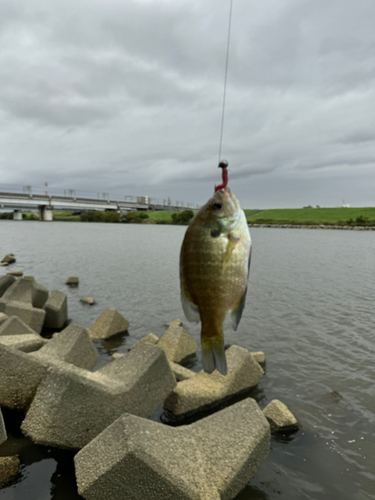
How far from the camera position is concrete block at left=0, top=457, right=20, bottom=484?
528 cm

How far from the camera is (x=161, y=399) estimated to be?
643 centimetres

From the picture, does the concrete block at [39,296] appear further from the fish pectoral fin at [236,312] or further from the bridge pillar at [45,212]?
the bridge pillar at [45,212]

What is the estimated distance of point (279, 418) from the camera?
7.27 metres

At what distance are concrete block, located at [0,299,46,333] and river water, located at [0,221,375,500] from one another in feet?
8.71

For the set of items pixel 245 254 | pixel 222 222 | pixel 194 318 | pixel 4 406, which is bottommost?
pixel 4 406

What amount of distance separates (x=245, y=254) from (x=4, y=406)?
6.09 metres

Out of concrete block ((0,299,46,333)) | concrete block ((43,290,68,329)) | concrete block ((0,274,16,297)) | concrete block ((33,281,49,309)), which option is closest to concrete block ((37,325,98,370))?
concrete block ((0,299,46,333))

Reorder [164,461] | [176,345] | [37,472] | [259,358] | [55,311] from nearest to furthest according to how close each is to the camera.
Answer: [164,461]
[37,472]
[176,345]
[259,358]
[55,311]

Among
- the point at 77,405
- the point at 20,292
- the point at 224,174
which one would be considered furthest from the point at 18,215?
the point at 224,174

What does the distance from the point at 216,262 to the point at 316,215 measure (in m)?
114

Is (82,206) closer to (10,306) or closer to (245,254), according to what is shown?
(10,306)

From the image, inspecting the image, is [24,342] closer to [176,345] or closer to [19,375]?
[19,375]

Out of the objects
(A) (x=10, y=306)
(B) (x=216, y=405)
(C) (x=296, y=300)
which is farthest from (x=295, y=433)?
(C) (x=296, y=300)

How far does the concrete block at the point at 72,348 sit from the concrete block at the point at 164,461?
3.53 m
